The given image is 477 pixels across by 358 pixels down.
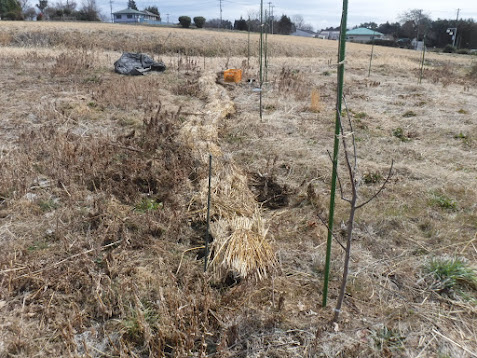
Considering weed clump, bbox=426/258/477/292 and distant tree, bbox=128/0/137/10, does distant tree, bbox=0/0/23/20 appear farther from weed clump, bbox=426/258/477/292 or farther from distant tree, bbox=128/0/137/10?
weed clump, bbox=426/258/477/292

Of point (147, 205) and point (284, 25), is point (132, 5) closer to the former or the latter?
point (284, 25)

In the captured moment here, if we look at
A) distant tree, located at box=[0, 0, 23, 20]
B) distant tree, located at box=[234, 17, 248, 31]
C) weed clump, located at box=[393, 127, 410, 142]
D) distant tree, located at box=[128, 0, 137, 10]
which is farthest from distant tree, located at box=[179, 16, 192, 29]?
weed clump, located at box=[393, 127, 410, 142]

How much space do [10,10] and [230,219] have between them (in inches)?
1885

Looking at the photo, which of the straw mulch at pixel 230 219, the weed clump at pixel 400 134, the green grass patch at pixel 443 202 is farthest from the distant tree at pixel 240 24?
the green grass patch at pixel 443 202

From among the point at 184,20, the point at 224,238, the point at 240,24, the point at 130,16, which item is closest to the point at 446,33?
the point at 240,24

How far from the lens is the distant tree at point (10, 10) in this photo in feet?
123

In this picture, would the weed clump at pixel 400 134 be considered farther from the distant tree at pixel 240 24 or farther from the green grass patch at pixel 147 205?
the distant tree at pixel 240 24

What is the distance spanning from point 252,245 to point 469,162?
3.75 metres

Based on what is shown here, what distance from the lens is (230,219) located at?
3154mm

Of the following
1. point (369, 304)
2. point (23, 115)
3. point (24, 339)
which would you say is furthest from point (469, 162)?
point (23, 115)

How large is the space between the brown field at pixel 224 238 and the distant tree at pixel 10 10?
39.4 meters

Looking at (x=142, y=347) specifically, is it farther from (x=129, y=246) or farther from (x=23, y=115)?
(x=23, y=115)

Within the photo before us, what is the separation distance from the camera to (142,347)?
2.10 m

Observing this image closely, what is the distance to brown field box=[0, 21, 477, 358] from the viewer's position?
2135 mm
